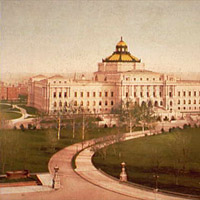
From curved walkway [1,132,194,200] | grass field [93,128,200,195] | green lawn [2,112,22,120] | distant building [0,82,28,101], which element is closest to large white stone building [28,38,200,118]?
distant building [0,82,28,101]

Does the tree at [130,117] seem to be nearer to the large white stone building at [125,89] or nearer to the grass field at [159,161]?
the grass field at [159,161]

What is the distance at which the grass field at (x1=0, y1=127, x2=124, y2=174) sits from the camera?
45.3ft

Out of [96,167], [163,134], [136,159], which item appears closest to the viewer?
[96,167]

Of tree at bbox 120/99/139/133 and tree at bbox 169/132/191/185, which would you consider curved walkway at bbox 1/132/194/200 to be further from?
tree at bbox 120/99/139/133

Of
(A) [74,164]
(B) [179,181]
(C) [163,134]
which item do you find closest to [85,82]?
(C) [163,134]

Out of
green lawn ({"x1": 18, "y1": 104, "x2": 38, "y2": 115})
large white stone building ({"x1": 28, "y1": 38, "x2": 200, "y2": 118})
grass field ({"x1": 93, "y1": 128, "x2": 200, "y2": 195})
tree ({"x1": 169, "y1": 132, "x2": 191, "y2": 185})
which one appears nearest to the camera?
grass field ({"x1": 93, "y1": 128, "x2": 200, "y2": 195})

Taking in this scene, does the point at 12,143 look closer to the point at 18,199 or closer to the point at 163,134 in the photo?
the point at 18,199

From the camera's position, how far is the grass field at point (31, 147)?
544 inches

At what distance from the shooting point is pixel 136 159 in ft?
49.0

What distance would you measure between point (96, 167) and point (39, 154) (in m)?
2.51

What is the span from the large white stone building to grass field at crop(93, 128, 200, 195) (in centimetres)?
791

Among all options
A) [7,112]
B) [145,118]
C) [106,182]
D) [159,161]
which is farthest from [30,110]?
[106,182]

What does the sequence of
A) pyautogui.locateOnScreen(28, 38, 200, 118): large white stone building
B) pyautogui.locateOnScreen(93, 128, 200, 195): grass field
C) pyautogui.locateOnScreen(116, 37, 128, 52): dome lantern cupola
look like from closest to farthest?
pyautogui.locateOnScreen(93, 128, 200, 195): grass field → pyautogui.locateOnScreen(116, 37, 128, 52): dome lantern cupola → pyautogui.locateOnScreen(28, 38, 200, 118): large white stone building

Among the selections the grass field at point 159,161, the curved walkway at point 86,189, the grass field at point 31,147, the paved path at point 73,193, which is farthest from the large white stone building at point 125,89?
the paved path at point 73,193
